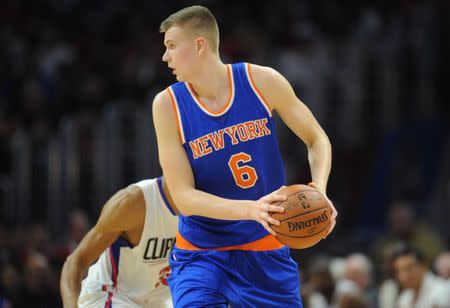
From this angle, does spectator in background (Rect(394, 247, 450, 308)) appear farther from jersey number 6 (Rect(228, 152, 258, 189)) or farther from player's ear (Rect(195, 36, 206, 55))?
player's ear (Rect(195, 36, 206, 55))

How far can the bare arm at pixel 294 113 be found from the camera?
541cm

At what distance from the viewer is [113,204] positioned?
6.18 metres

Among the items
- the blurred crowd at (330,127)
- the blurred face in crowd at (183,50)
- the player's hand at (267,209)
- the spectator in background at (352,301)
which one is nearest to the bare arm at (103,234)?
the blurred face in crowd at (183,50)

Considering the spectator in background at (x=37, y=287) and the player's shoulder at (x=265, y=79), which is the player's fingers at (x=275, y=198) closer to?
the player's shoulder at (x=265, y=79)

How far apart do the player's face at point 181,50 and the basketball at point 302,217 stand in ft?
3.09

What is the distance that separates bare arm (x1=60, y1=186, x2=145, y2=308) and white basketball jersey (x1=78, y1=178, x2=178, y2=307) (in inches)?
4.8

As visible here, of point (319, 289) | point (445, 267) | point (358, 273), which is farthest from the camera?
point (319, 289)

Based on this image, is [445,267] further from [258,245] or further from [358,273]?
[258,245]

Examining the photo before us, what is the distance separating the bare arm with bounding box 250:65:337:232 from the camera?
5410 millimetres

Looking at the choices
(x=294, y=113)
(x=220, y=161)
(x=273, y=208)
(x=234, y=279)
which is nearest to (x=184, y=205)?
(x=220, y=161)

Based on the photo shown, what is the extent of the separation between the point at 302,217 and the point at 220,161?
0.64 meters

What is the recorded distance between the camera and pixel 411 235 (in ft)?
37.2

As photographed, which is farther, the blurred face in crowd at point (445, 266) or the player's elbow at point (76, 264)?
the blurred face in crowd at point (445, 266)

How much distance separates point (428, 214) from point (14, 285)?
516 centimetres
